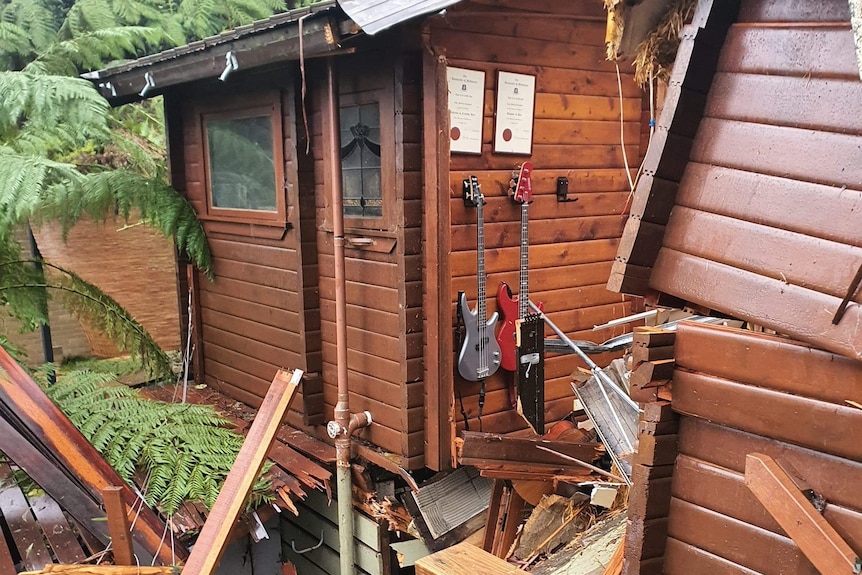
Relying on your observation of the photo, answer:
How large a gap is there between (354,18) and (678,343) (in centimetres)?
229


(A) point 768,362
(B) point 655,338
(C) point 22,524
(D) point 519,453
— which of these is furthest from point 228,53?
(A) point 768,362

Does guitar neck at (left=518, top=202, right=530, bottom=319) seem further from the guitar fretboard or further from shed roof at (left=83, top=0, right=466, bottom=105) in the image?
shed roof at (left=83, top=0, right=466, bottom=105)

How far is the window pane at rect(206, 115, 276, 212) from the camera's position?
17.3ft

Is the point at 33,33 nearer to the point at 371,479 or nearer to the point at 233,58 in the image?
the point at 233,58

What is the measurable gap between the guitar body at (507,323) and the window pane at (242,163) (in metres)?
1.98

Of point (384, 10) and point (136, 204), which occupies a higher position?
point (384, 10)

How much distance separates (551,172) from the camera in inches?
182

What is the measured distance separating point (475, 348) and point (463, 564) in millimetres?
1300

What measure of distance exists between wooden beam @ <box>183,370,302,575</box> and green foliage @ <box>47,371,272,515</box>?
0.56 metres

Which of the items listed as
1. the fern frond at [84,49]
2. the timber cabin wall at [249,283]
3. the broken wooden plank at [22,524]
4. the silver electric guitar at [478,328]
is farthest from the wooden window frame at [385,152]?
the fern frond at [84,49]

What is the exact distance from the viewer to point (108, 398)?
16.2 ft

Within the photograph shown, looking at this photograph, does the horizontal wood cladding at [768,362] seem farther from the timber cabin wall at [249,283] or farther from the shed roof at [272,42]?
the timber cabin wall at [249,283]

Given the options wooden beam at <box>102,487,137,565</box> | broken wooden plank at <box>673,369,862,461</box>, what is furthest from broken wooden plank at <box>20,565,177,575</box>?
broken wooden plank at <box>673,369,862,461</box>

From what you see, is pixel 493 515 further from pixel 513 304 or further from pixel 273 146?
pixel 273 146
